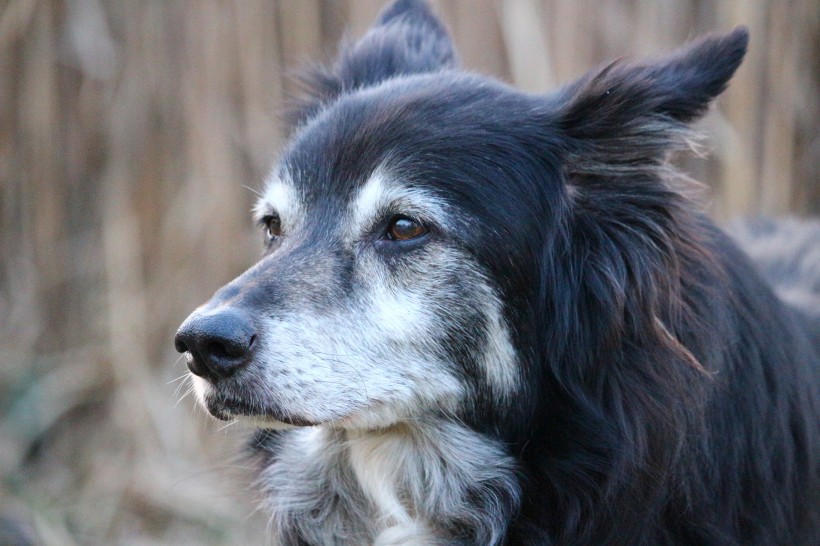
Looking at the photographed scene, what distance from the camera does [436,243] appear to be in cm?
261

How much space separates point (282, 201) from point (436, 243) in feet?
1.96

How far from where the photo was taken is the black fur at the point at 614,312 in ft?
8.41

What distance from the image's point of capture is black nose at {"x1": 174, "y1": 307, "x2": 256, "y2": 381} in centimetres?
231

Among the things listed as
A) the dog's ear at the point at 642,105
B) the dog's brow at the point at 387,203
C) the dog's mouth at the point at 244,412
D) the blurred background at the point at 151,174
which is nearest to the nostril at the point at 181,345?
the dog's mouth at the point at 244,412

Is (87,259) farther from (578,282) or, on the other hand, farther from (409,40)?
(578,282)

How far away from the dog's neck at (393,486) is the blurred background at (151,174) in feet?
7.47

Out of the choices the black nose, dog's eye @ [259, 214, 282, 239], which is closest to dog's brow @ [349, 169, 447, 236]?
dog's eye @ [259, 214, 282, 239]

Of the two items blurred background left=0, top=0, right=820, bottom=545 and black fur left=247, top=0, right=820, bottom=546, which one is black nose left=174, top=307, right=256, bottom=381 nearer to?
black fur left=247, top=0, right=820, bottom=546

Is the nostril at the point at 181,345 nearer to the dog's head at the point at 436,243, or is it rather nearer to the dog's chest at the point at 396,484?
the dog's head at the point at 436,243

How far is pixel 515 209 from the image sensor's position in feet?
8.73

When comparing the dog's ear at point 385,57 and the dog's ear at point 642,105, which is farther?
the dog's ear at point 385,57

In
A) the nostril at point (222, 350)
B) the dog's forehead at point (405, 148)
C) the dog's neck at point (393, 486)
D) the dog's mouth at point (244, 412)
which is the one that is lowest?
the dog's neck at point (393, 486)

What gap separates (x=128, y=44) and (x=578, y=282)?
12.6 feet

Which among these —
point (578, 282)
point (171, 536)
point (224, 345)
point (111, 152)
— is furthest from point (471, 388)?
point (111, 152)
